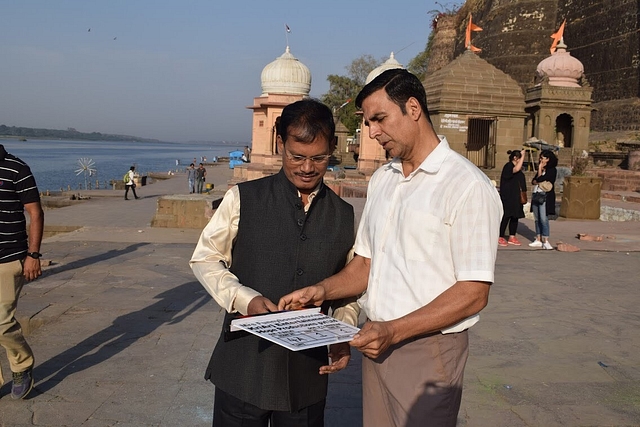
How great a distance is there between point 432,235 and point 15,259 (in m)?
2.92

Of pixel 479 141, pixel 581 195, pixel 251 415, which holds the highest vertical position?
pixel 479 141

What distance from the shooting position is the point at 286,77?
82.4 feet

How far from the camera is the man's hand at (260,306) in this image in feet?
7.30

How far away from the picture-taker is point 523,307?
6.25 metres

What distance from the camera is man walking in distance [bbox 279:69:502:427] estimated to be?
2041mm

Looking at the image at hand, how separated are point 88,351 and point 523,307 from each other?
13.0 ft

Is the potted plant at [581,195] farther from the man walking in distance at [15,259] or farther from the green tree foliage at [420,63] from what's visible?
the green tree foliage at [420,63]

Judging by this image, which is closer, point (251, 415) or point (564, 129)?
point (251, 415)

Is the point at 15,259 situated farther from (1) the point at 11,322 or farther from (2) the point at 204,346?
(2) the point at 204,346

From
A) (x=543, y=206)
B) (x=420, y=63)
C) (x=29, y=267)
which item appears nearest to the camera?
(x=29, y=267)

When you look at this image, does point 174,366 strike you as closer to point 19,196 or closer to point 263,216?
point 19,196

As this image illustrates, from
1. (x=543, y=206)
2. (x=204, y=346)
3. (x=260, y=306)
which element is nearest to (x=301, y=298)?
(x=260, y=306)

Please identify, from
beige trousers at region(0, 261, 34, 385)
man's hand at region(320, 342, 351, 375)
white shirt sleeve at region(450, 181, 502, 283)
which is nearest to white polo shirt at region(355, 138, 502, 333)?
white shirt sleeve at region(450, 181, 502, 283)

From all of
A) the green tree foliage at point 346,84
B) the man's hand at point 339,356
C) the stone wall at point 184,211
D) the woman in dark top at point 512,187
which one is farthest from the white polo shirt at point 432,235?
the green tree foliage at point 346,84
